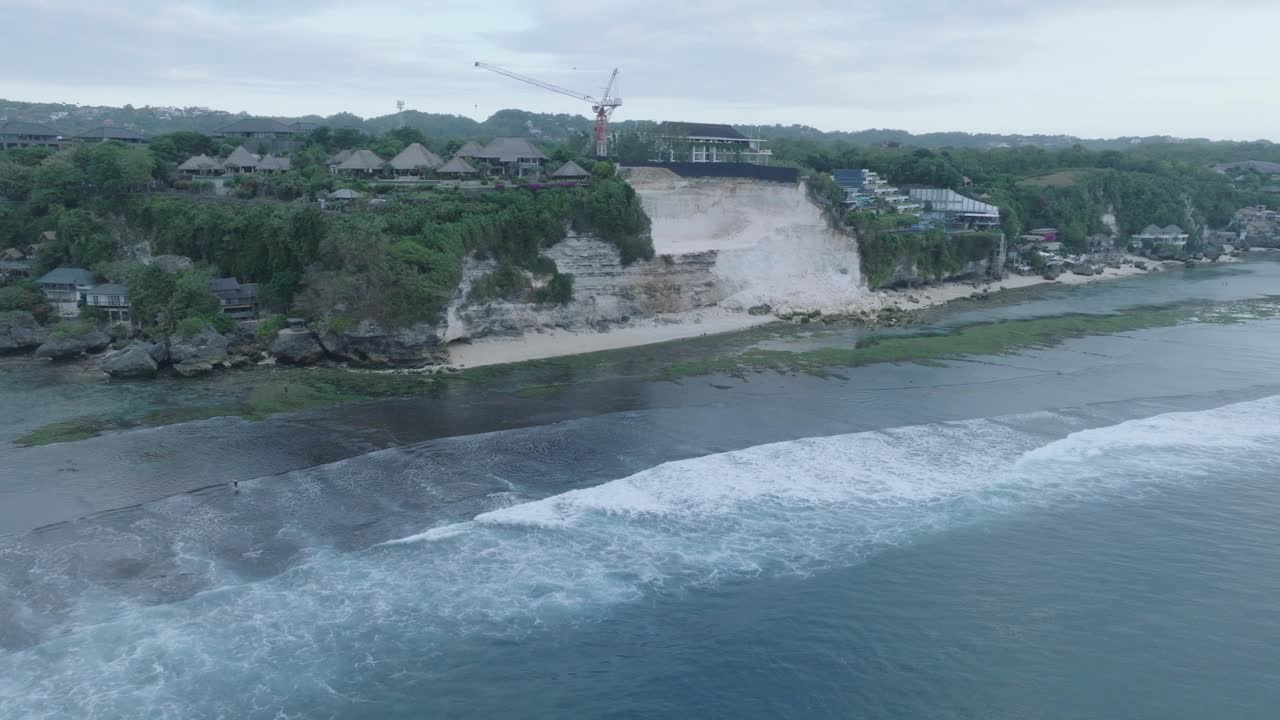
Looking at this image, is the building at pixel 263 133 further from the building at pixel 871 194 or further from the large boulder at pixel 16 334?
the building at pixel 871 194

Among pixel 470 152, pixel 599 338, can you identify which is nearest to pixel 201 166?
pixel 470 152

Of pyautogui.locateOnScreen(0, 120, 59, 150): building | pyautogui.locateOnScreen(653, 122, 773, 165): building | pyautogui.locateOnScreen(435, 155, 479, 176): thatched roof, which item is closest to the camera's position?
pyautogui.locateOnScreen(435, 155, 479, 176): thatched roof

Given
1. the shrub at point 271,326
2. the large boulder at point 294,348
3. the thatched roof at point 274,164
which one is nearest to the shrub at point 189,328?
the shrub at point 271,326

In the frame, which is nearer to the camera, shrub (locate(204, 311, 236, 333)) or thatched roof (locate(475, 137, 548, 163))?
shrub (locate(204, 311, 236, 333))

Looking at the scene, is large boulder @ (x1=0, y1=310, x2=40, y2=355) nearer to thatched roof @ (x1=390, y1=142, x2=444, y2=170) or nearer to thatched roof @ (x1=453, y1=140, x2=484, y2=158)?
thatched roof @ (x1=390, y1=142, x2=444, y2=170)

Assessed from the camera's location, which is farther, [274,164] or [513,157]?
[513,157]

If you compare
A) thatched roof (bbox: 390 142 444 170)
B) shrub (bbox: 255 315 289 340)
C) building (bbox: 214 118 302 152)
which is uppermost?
building (bbox: 214 118 302 152)

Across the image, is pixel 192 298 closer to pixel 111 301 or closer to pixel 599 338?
pixel 111 301

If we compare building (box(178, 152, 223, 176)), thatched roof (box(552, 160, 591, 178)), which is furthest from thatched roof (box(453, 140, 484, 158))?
building (box(178, 152, 223, 176))

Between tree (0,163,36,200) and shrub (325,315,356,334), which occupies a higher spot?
tree (0,163,36,200)
